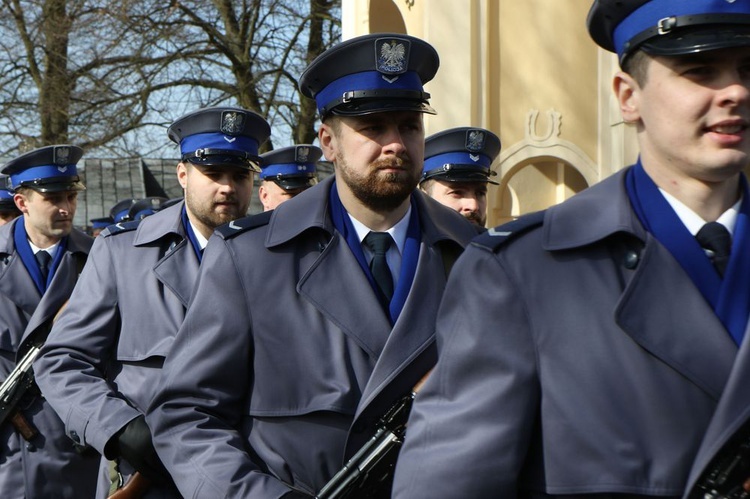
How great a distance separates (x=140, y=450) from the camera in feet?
14.9

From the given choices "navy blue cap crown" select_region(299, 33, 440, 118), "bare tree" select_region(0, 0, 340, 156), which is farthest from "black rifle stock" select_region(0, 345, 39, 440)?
"bare tree" select_region(0, 0, 340, 156)

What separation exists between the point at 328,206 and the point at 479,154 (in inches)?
93.4

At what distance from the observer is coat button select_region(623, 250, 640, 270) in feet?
8.11

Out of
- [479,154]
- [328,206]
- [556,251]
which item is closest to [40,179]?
[479,154]

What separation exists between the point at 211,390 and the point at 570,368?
1.45 m

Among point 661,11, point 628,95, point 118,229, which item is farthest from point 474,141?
point 661,11

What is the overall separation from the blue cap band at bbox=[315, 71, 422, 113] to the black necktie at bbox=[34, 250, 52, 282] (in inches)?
149

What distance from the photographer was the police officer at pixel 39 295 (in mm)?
6645

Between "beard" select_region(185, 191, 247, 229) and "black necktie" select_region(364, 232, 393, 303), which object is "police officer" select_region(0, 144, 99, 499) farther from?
"black necktie" select_region(364, 232, 393, 303)

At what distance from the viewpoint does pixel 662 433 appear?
235 cm

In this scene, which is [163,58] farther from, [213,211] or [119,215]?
[213,211]

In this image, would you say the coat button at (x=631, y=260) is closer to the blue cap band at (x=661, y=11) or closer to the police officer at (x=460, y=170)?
the blue cap band at (x=661, y=11)

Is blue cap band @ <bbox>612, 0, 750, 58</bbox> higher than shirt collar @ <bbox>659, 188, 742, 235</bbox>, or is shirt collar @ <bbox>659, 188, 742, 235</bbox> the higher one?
blue cap band @ <bbox>612, 0, 750, 58</bbox>

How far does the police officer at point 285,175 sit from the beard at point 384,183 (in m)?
4.73
